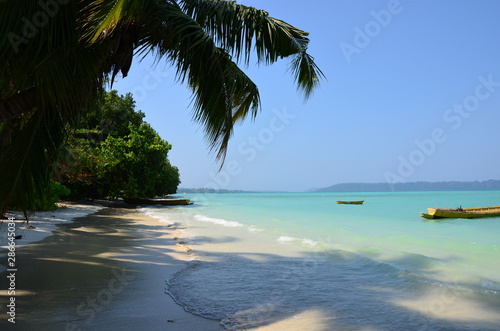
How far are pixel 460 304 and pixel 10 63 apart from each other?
6.66m

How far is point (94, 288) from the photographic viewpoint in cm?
489

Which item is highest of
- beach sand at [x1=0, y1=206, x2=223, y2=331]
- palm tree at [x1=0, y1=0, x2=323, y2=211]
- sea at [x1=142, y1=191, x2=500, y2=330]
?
palm tree at [x1=0, y1=0, x2=323, y2=211]

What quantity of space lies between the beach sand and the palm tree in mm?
1218

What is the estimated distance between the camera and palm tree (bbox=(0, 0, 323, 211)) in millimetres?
4027

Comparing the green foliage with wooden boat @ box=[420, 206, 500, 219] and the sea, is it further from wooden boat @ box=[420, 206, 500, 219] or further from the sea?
wooden boat @ box=[420, 206, 500, 219]

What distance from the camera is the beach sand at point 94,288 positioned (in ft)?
12.2

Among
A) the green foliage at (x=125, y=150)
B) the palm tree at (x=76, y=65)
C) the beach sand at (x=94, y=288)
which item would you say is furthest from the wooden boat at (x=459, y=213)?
the green foliage at (x=125, y=150)

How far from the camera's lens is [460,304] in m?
5.23

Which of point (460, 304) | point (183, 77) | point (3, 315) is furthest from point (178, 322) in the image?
point (460, 304)

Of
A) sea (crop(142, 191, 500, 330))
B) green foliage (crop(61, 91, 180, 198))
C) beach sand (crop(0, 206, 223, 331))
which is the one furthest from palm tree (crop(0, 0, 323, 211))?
green foliage (crop(61, 91, 180, 198))

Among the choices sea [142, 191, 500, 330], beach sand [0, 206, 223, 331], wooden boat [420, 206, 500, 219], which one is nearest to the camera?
beach sand [0, 206, 223, 331]

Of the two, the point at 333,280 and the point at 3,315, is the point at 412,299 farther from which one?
the point at 3,315

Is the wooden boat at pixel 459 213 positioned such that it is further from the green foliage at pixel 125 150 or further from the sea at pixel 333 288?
the green foliage at pixel 125 150

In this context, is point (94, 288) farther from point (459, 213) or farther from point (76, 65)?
point (459, 213)
